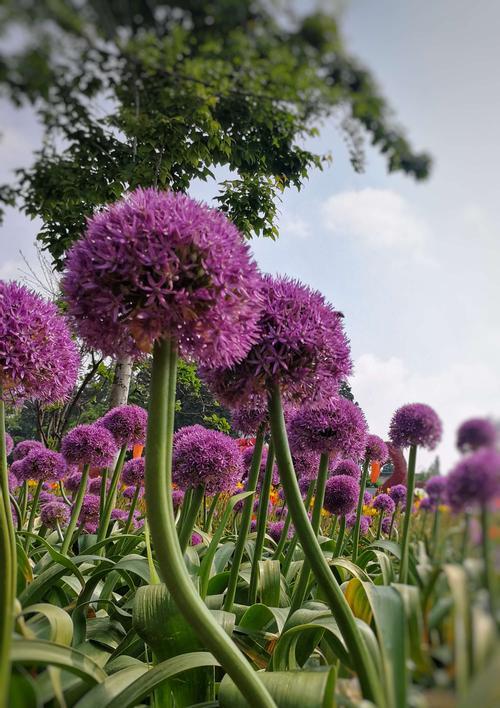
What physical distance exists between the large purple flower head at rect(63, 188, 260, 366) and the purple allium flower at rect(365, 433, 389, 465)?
134 centimetres

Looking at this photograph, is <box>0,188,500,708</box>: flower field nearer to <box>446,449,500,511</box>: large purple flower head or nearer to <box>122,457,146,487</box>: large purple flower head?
<box>446,449,500,511</box>: large purple flower head

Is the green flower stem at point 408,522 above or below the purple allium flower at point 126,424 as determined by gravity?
below

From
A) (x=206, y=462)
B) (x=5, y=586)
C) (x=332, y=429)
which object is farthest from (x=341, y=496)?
(x=5, y=586)

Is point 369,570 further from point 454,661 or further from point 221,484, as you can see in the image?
point 454,661

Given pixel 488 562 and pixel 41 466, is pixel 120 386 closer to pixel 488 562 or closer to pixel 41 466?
pixel 41 466

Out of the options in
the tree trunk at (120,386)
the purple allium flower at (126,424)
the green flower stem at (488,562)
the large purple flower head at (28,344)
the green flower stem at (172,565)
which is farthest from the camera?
the tree trunk at (120,386)

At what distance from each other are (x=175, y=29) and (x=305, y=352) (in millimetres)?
917

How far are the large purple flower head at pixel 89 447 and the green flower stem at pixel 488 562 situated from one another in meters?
3.16

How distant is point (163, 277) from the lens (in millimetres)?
1124

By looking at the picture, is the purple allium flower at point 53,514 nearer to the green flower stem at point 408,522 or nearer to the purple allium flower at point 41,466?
the purple allium flower at point 41,466

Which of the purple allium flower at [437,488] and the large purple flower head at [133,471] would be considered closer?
the purple allium flower at [437,488]

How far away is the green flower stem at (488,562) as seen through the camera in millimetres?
617

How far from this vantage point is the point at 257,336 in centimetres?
134

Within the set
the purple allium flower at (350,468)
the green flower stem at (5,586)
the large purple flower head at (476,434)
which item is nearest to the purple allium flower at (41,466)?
the purple allium flower at (350,468)
